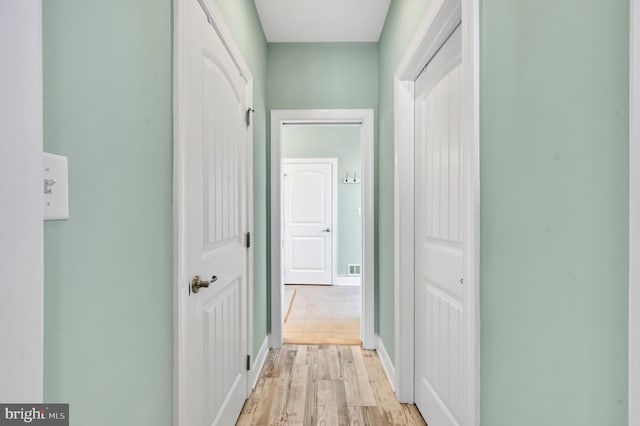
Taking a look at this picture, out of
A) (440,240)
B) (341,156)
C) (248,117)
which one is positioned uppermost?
(341,156)

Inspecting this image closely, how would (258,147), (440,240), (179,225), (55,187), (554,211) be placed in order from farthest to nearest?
(258,147), (440,240), (179,225), (554,211), (55,187)

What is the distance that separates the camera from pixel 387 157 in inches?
99.0

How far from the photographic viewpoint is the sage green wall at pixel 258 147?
221cm

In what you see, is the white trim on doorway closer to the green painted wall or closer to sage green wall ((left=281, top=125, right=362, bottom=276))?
the green painted wall

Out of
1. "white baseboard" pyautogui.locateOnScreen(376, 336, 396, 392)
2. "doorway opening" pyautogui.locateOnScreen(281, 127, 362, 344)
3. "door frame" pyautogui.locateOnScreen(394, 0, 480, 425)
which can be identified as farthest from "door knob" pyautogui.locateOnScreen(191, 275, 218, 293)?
"doorway opening" pyautogui.locateOnScreen(281, 127, 362, 344)

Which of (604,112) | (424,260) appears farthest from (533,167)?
(424,260)

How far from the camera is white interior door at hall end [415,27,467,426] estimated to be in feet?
4.93

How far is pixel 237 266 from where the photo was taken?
1.95 metres

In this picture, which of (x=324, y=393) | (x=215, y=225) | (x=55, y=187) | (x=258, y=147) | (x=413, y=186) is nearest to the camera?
(x=55, y=187)

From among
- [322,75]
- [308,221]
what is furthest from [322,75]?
[308,221]

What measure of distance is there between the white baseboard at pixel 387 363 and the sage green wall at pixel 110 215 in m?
1.53

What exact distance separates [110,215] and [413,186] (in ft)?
5.41

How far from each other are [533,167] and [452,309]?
0.88 metres

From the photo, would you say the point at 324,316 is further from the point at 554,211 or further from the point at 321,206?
the point at 554,211
